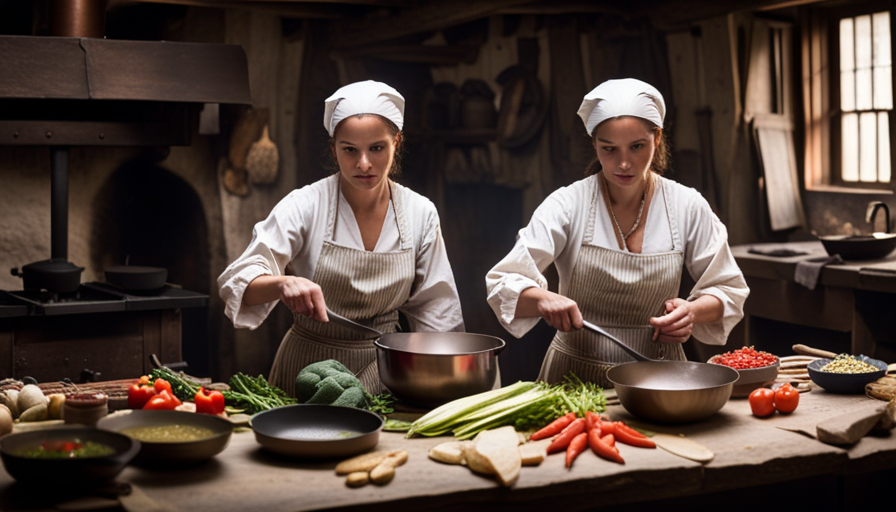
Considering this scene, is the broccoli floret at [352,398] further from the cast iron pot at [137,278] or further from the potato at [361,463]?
the cast iron pot at [137,278]

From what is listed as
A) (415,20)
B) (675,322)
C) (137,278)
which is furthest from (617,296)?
(415,20)

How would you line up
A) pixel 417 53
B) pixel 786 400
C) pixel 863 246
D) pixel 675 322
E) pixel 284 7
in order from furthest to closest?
1. pixel 417 53
2. pixel 284 7
3. pixel 863 246
4. pixel 675 322
5. pixel 786 400

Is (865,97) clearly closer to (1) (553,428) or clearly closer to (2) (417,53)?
(2) (417,53)

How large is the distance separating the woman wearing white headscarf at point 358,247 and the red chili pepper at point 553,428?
37.0 inches

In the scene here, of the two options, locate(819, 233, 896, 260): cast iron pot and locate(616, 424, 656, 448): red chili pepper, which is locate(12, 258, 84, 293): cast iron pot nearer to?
locate(616, 424, 656, 448): red chili pepper

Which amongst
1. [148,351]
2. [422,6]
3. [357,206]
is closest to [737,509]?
[357,206]

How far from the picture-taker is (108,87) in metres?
5.13

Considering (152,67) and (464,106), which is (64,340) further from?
(464,106)

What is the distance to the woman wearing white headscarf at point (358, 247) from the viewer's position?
3.36 m

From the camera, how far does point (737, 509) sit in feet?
9.16

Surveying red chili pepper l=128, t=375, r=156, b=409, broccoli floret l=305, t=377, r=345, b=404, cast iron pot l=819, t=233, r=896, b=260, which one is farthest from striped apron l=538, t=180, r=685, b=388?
cast iron pot l=819, t=233, r=896, b=260

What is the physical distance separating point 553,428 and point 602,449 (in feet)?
0.59

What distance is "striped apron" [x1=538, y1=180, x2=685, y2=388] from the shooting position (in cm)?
352

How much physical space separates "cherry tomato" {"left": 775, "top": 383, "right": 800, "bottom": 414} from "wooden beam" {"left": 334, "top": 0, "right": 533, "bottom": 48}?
3974mm
